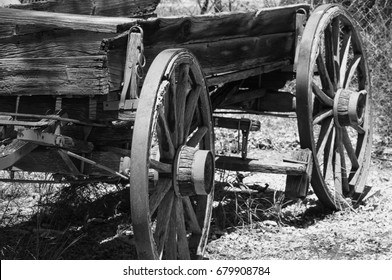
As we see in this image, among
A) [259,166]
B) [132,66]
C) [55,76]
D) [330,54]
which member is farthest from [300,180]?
[55,76]

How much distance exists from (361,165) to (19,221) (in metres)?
2.66

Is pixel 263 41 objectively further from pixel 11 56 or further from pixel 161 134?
pixel 11 56

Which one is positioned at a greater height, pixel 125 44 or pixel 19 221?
pixel 125 44

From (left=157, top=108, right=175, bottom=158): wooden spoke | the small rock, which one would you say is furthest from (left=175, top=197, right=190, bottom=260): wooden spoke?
the small rock

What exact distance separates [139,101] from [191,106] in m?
0.72

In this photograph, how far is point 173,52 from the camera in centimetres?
388

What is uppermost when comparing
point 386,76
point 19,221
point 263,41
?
point 263,41

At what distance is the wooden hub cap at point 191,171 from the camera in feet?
13.2

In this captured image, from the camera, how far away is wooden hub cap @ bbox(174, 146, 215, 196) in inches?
158

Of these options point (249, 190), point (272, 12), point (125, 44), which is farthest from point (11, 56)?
point (249, 190)

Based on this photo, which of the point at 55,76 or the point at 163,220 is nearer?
the point at 55,76

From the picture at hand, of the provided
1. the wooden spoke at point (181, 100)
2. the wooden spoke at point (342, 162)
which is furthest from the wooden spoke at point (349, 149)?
the wooden spoke at point (181, 100)

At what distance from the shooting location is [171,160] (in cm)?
407

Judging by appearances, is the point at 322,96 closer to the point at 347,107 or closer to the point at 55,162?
the point at 347,107
